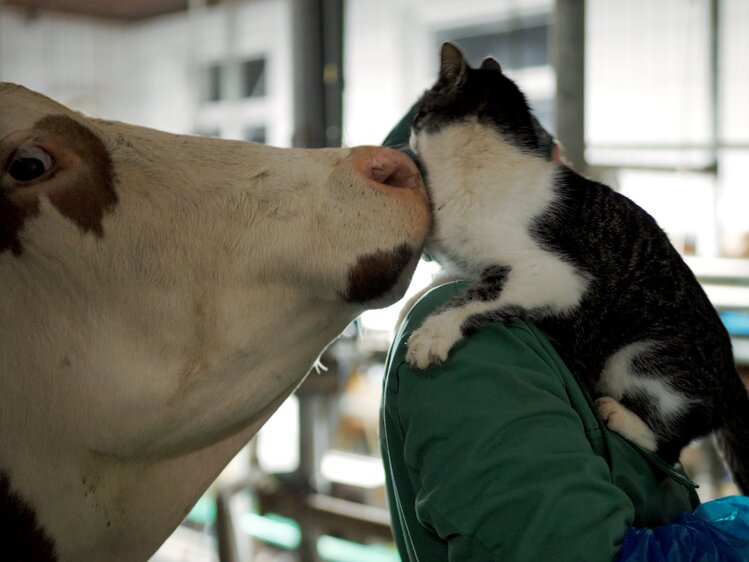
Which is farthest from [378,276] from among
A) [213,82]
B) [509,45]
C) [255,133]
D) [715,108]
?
[213,82]

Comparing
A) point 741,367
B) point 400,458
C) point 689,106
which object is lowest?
point 741,367

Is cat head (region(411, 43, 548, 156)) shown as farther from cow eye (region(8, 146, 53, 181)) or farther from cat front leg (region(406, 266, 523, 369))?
cow eye (region(8, 146, 53, 181))

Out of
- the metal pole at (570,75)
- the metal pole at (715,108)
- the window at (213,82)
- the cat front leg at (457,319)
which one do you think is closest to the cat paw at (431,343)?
the cat front leg at (457,319)

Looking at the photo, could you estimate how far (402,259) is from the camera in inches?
34.0

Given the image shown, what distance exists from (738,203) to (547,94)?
123cm

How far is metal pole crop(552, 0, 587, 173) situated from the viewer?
174 centimetres

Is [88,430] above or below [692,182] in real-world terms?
below

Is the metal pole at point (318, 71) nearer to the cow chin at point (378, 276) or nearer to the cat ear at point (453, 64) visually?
the cat ear at point (453, 64)

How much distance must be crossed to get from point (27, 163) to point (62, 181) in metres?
0.04

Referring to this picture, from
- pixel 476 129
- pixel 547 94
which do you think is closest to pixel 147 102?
pixel 547 94

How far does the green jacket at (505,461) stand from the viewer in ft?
2.54

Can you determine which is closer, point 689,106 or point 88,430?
point 88,430

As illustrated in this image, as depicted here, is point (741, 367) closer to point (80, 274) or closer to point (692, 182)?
point (692, 182)

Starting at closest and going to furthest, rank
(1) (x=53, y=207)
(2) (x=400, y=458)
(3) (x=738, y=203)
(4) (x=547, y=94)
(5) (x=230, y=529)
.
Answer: (1) (x=53, y=207) < (2) (x=400, y=458) < (5) (x=230, y=529) < (3) (x=738, y=203) < (4) (x=547, y=94)
